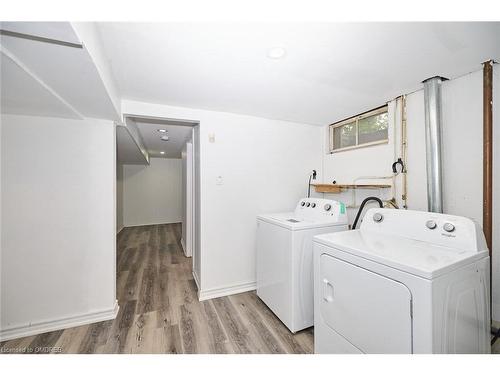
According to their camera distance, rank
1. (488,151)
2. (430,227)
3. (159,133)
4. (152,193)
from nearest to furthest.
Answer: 1. (430,227)
2. (488,151)
3. (159,133)
4. (152,193)

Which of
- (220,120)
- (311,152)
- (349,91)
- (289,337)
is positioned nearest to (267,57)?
(349,91)

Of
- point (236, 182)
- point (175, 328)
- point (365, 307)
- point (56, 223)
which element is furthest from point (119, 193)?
point (365, 307)

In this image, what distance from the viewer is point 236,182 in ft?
7.82

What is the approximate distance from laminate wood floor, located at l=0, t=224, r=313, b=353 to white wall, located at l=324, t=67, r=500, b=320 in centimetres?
158

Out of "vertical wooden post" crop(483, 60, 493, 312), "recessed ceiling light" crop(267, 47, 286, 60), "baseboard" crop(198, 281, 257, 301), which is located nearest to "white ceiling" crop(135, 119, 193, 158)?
"recessed ceiling light" crop(267, 47, 286, 60)

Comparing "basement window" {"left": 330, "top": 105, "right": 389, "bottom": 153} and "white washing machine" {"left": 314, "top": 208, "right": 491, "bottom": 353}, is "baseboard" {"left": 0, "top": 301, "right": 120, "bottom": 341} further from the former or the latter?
"basement window" {"left": 330, "top": 105, "right": 389, "bottom": 153}

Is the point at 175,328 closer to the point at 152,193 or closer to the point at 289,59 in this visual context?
the point at 289,59

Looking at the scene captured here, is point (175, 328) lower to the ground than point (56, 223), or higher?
lower

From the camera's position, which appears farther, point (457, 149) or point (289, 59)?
point (457, 149)

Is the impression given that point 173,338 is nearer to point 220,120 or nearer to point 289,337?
point 289,337

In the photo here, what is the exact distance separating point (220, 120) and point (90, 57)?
1.44m

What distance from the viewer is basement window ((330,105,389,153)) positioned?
2.17 metres

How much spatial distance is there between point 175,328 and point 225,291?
670 millimetres

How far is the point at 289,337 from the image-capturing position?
1.64 meters
